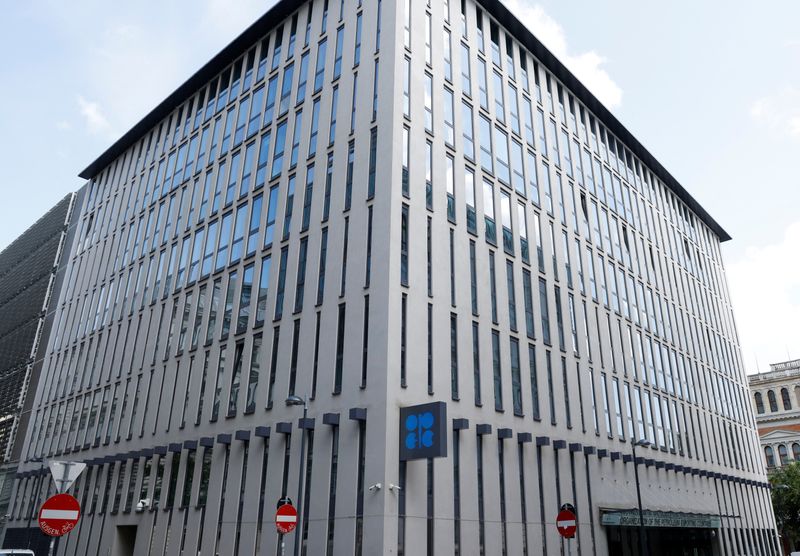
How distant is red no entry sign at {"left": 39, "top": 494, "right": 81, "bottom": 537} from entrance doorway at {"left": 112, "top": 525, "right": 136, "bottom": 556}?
26.7 meters

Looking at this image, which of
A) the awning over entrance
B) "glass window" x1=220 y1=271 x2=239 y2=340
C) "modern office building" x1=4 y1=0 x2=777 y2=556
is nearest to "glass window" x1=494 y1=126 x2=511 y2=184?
"modern office building" x1=4 y1=0 x2=777 y2=556

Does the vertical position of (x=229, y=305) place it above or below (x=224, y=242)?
below

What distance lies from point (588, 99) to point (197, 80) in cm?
2833

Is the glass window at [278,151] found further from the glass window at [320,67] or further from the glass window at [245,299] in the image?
the glass window at [245,299]

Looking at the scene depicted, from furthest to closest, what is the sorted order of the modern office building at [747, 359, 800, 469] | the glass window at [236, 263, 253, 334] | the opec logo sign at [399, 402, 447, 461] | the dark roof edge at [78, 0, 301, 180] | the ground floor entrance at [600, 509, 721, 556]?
the modern office building at [747, 359, 800, 469] → the dark roof edge at [78, 0, 301, 180] → the ground floor entrance at [600, 509, 721, 556] → the glass window at [236, 263, 253, 334] → the opec logo sign at [399, 402, 447, 461]

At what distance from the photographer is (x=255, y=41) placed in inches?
1614

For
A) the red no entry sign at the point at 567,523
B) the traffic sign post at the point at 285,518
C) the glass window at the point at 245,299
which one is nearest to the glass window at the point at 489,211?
the glass window at the point at 245,299

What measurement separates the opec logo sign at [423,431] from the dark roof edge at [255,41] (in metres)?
26.2

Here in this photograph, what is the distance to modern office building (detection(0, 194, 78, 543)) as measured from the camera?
51031 millimetres

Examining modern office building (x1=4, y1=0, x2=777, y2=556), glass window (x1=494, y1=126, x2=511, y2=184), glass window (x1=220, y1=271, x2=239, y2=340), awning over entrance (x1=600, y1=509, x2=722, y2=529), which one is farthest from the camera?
glass window (x1=494, y1=126, x2=511, y2=184)

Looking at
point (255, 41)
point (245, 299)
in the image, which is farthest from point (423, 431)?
point (255, 41)

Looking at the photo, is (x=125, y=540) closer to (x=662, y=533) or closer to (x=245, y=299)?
(x=245, y=299)

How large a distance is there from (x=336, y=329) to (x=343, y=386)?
2608mm

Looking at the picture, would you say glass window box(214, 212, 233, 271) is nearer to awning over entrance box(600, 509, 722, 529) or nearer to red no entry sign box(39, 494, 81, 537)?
awning over entrance box(600, 509, 722, 529)
